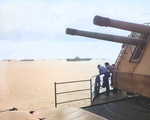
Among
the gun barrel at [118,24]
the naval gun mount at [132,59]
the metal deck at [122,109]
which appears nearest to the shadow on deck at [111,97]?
the metal deck at [122,109]

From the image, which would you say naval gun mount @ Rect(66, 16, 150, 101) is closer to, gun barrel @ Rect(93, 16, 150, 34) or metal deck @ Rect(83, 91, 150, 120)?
gun barrel @ Rect(93, 16, 150, 34)

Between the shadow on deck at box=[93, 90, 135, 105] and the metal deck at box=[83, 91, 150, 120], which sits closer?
the metal deck at box=[83, 91, 150, 120]

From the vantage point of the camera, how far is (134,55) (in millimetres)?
5102

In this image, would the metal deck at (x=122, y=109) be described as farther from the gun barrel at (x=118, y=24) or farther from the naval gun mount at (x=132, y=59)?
the gun barrel at (x=118, y=24)

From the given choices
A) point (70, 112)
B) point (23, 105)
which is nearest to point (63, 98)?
point (23, 105)

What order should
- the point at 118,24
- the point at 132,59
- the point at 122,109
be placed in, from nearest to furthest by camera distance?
the point at 118,24 < the point at 122,109 < the point at 132,59

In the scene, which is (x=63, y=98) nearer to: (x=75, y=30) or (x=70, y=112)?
(x=75, y=30)

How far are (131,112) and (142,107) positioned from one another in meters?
0.59

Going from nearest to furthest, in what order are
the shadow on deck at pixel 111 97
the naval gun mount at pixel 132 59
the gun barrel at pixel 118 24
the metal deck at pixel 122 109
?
the gun barrel at pixel 118 24, the naval gun mount at pixel 132 59, the metal deck at pixel 122 109, the shadow on deck at pixel 111 97

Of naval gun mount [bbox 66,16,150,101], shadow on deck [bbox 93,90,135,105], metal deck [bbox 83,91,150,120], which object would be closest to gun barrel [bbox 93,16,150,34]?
naval gun mount [bbox 66,16,150,101]

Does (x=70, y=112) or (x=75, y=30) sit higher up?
(x=75, y=30)

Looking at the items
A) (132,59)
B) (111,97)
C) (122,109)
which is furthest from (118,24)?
(111,97)

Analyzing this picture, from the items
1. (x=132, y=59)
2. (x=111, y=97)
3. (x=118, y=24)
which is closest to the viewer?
(x=118, y=24)

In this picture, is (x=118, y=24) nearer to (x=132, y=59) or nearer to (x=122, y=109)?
(x=132, y=59)
